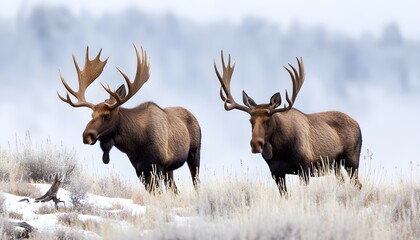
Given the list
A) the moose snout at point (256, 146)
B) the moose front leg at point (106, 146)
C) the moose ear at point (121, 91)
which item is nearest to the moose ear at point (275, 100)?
the moose snout at point (256, 146)

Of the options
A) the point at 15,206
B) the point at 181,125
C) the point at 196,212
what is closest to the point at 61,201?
the point at 15,206

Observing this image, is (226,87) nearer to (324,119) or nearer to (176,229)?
(324,119)

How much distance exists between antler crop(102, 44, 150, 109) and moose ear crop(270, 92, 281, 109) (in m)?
2.42

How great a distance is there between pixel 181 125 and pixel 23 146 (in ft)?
11.3

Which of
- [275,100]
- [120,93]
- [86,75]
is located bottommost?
[275,100]

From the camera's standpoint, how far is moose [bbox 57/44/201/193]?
518 inches

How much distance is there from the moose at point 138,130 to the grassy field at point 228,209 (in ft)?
1.54

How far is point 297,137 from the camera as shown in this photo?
1312cm

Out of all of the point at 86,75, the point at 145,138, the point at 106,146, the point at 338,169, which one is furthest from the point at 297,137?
the point at 86,75

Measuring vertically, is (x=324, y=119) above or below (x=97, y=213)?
above

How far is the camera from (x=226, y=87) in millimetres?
13664

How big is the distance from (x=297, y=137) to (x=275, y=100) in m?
0.82

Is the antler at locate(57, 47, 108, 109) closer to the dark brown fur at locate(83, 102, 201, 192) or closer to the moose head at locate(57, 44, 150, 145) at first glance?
the moose head at locate(57, 44, 150, 145)

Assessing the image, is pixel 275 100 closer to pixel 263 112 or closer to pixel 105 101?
pixel 263 112
